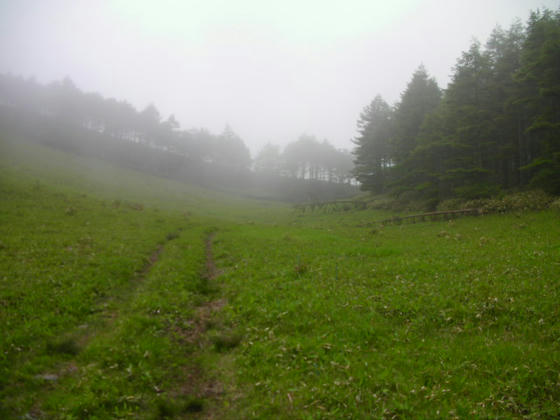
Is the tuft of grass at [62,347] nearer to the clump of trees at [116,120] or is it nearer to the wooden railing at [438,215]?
the wooden railing at [438,215]

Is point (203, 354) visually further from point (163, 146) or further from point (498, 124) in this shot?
point (163, 146)

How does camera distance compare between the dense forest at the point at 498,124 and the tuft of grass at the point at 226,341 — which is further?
the dense forest at the point at 498,124

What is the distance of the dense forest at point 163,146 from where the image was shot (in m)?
92.9

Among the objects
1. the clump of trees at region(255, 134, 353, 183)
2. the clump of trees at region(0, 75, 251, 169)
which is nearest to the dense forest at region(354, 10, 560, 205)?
the clump of trees at region(255, 134, 353, 183)

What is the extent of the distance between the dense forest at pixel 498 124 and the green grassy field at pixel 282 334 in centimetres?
1995

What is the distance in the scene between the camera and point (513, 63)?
Answer: 35.4m

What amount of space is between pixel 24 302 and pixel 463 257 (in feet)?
62.8

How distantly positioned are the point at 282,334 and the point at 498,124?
42.5 m

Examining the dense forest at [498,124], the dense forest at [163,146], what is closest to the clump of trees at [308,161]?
the dense forest at [163,146]

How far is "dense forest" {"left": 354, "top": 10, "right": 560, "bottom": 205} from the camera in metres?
28.3

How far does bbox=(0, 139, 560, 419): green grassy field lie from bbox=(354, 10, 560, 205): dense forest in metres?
20.0

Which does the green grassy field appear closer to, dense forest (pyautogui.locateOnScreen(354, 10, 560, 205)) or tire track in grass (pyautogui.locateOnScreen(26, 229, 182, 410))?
tire track in grass (pyautogui.locateOnScreen(26, 229, 182, 410))

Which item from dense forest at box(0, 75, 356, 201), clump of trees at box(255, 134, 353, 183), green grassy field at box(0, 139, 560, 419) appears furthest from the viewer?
clump of trees at box(255, 134, 353, 183)

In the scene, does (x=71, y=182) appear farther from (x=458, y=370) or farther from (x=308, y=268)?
(x=458, y=370)
